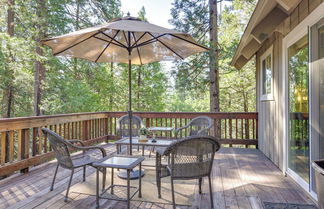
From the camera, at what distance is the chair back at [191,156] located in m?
2.27

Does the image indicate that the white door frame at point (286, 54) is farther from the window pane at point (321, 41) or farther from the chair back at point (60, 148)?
the chair back at point (60, 148)

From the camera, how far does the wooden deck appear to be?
251 cm

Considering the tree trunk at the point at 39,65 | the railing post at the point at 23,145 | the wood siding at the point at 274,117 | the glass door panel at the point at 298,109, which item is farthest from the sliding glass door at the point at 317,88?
the tree trunk at the point at 39,65

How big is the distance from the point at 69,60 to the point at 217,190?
31.9 ft

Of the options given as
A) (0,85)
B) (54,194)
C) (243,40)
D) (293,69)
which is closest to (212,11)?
(243,40)

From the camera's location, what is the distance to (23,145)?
3656 millimetres

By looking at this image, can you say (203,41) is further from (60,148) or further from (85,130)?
(60,148)

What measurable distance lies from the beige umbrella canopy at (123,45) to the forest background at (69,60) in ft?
15.0

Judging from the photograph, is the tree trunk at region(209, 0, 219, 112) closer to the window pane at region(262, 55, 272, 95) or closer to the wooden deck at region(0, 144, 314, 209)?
the window pane at region(262, 55, 272, 95)

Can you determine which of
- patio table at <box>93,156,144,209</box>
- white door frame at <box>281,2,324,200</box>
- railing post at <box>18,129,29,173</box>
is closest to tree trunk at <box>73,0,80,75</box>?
railing post at <box>18,129,29,173</box>

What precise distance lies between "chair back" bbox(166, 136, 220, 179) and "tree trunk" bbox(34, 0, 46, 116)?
7.60 meters

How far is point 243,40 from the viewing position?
393cm

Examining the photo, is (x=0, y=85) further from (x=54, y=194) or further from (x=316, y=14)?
(x=316, y=14)

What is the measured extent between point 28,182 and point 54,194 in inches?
30.7
